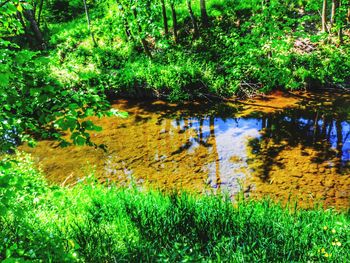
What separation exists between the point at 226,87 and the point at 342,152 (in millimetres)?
5525

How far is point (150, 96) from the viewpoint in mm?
13555

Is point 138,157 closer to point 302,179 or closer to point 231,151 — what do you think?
point 231,151

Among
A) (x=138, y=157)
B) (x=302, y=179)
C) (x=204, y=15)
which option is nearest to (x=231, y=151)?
(x=302, y=179)

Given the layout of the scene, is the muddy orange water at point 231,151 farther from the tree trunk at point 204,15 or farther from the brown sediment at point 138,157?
the tree trunk at point 204,15

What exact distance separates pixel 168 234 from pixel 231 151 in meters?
5.02

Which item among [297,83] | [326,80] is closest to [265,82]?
[297,83]

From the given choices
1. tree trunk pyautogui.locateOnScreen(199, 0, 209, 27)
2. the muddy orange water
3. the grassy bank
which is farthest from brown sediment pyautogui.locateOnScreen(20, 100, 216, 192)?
tree trunk pyautogui.locateOnScreen(199, 0, 209, 27)

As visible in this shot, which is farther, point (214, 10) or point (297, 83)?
point (214, 10)

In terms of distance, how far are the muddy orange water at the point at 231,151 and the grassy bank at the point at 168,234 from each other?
6.04ft

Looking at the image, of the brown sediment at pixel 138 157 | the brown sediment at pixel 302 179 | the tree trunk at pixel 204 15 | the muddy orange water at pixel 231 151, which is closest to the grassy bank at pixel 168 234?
the brown sediment at pixel 302 179

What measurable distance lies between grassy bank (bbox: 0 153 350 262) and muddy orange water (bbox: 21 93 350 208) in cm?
184

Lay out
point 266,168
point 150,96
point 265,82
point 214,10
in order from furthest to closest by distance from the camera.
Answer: point 214,10, point 150,96, point 265,82, point 266,168

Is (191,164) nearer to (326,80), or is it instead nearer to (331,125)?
(331,125)

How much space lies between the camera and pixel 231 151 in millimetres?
8688
